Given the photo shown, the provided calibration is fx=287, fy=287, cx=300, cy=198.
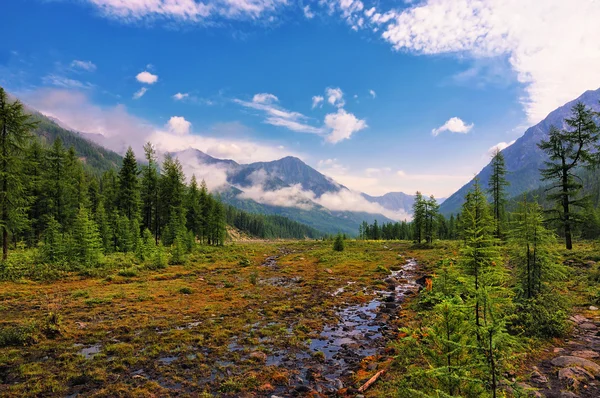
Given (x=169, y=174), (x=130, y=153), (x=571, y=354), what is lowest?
(x=571, y=354)

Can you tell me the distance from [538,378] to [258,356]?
33.2 feet

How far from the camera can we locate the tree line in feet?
96.9

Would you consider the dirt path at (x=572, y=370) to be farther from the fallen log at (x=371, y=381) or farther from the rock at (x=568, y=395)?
the fallen log at (x=371, y=381)

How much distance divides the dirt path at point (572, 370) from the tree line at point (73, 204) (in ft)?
122

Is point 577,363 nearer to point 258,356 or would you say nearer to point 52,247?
point 258,356

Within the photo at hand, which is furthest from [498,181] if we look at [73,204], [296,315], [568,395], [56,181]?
[73,204]

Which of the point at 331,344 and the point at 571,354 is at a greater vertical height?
the point at 571,354

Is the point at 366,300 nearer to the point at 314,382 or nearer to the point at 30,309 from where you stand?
the point at 314,382

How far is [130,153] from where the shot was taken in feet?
180

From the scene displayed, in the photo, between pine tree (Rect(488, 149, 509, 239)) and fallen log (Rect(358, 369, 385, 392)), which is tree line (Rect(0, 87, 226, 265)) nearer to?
fallen log (Rect(358, 369, 385, 392))

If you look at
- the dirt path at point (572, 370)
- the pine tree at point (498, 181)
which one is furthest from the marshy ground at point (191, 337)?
the pine tree at point (498, 181)

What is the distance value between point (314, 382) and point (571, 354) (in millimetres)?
9579

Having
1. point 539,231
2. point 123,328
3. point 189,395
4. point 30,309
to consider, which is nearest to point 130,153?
point 30,309

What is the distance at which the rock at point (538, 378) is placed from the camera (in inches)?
351
